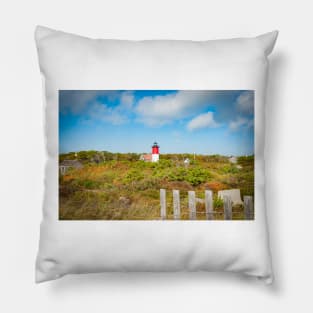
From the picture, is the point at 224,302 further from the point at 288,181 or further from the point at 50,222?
the point at 50,222

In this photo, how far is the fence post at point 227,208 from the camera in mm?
1144

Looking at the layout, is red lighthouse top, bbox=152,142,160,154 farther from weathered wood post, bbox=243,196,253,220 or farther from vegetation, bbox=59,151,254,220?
weathered wood post, bbox=243,196,253,220

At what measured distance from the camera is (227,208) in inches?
45.3

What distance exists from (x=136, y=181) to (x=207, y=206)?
0.18 metres

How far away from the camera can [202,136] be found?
116cm

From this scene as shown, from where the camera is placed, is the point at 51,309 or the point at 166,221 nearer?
the point at 166,221

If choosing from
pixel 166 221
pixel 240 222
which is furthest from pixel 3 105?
pixel 240 222

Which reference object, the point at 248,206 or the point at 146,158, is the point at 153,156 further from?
the point at 248,206

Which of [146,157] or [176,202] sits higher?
[146,157]

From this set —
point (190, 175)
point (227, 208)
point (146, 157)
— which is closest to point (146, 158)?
point (146, 157)

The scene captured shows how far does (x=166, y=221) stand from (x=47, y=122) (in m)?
0.36

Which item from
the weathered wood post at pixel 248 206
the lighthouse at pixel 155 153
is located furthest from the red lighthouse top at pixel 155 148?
the weathered wood post at pixel 248 206

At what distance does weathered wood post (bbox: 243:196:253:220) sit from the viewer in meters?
1.14

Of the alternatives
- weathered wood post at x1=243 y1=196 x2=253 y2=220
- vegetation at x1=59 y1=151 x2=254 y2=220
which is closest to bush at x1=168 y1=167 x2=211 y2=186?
vegetation at x1=59 y1=151 x2=254 y2=220
